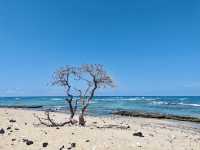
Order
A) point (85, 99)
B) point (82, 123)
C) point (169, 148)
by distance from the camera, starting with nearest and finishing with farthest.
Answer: point (169, 148) → point (82, 123) → point (85, 99)

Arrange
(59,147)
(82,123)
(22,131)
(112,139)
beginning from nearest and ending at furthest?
(59,147), (112,139), (22,131), (82,123)

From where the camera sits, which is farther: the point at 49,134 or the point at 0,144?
the point at 49,134

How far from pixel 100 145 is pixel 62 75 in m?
10.1

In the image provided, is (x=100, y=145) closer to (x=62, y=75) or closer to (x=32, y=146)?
(x=32, y=146)

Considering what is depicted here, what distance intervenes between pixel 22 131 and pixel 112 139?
4.52 m

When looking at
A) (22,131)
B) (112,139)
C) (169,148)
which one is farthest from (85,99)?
(169,148)

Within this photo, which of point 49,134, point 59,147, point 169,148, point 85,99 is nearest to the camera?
point 59,147

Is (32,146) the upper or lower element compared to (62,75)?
lower

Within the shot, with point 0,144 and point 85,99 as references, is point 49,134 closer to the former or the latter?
point 0,144

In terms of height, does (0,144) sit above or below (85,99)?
below

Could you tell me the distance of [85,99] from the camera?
72.6 ft

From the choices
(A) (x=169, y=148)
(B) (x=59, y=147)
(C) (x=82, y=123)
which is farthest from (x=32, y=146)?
(C) (x=82, y=123)

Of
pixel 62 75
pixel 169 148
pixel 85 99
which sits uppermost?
pixel 62 75

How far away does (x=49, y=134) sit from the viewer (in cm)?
1480
